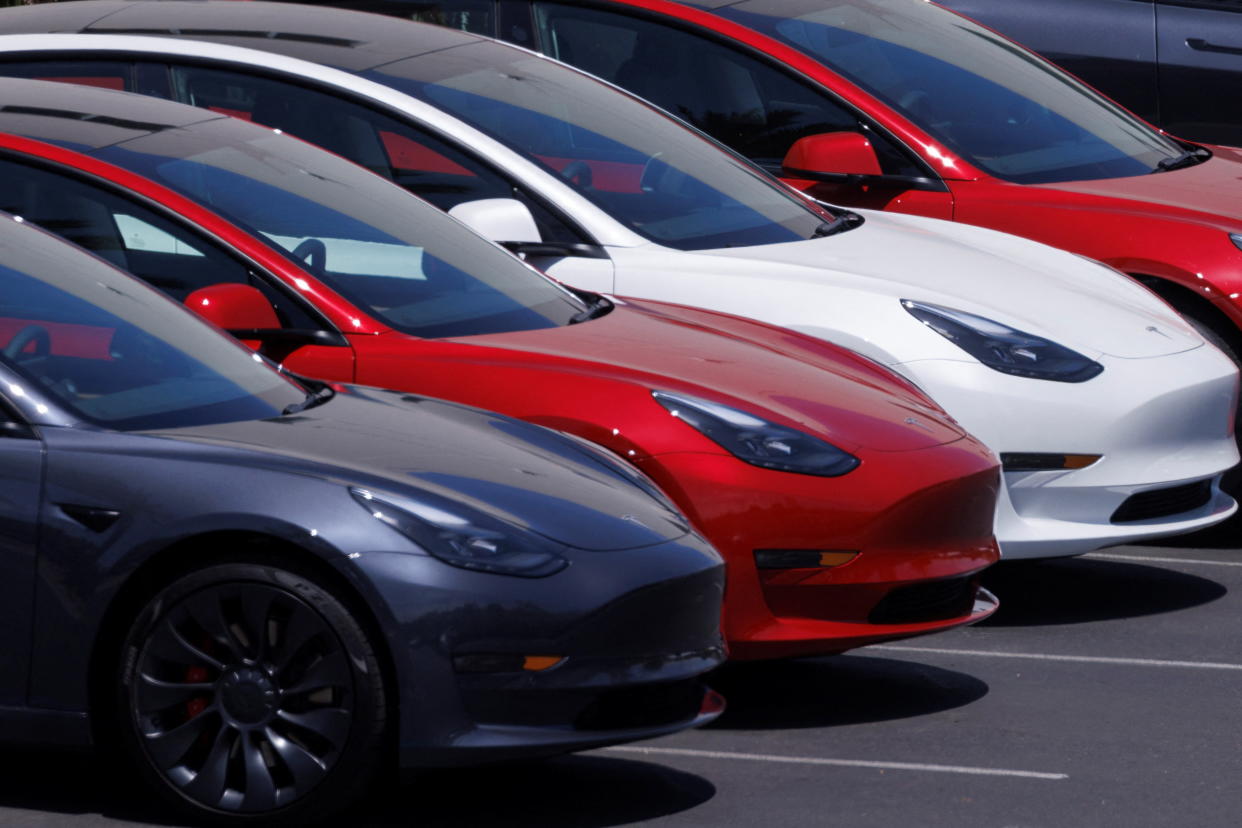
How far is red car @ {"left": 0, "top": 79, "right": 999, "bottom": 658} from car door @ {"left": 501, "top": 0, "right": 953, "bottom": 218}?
2.39 m

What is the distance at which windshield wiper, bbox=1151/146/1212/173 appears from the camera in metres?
9.15

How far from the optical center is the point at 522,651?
14.6ft

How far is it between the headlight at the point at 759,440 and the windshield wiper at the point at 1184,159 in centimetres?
404

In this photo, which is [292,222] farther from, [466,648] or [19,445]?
[466,648]

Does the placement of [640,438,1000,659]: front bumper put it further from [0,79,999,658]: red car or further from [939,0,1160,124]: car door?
[939,0,1160,124]: car door

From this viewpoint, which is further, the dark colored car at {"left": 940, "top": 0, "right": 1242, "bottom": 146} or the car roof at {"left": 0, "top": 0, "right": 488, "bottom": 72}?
the dark colored car at {"left": 940, "top": 0, "right": 1242, "bottom": 146}

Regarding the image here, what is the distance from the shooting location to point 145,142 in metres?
6.31

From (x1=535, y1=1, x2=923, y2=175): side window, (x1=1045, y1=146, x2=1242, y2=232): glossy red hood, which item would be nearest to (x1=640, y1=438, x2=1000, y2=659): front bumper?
(x1=1045, y1=146, x2=1242, y2=232): glossy red hood

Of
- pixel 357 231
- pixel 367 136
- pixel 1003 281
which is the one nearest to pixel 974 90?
pixel 1003 281

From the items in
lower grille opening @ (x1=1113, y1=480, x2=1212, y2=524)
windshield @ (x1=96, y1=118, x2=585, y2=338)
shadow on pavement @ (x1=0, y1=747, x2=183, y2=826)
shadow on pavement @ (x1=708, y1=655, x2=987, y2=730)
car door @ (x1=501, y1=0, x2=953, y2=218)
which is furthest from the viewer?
car door @ (x1=501, y1=0, x2=953, y2=218)

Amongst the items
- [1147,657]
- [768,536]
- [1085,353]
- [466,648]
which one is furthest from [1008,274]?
[466,648]

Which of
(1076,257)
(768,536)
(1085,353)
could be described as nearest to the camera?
(768,536)

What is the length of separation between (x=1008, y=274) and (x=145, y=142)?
115 inches

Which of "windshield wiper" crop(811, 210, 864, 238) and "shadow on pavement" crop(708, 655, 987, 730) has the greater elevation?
"windshield wiper" crop(811, 210, 864, 238)
